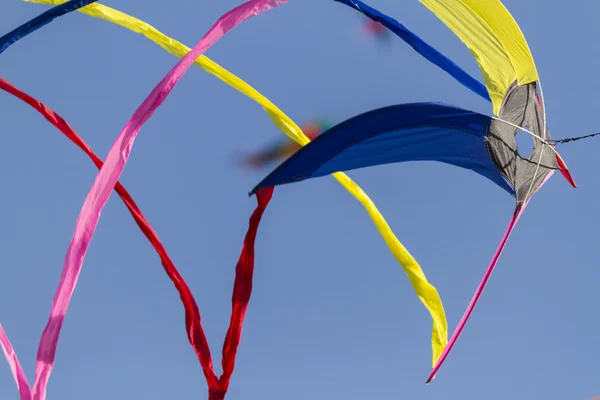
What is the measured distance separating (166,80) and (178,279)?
1.64 meters

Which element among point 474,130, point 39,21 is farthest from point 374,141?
point 39,21

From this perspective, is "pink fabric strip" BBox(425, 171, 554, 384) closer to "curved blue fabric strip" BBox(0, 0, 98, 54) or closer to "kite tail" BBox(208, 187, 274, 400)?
"kite tail" BBox(208, 187, 274, 400)

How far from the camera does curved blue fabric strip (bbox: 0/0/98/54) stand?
274 inches

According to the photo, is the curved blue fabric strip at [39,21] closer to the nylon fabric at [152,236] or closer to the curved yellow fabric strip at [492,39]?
the nylon fabric at [152,236]

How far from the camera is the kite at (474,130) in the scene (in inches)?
271

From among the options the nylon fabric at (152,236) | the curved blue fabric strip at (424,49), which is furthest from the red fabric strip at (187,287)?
the curved blue fabric strip at (424,49)

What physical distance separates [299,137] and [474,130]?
1.72 m

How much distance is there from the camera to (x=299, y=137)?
881cm

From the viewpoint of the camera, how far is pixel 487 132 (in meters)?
7.78

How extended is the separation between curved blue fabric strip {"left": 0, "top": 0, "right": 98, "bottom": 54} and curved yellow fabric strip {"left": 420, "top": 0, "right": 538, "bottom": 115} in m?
2.85

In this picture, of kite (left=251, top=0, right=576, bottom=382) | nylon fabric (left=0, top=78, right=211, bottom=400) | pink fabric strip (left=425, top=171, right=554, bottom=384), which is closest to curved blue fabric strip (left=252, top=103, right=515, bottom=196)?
kite (left=251, top=0, right=576, bottom=382)

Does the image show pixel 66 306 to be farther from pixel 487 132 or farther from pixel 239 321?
pixel 487 132

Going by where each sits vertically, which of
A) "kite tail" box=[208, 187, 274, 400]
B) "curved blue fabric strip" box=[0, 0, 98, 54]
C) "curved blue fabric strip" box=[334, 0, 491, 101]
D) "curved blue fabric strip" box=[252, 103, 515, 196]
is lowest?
"kite tail" box=[208, 187, 274, 400]

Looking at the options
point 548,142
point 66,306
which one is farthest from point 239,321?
point 548,142
